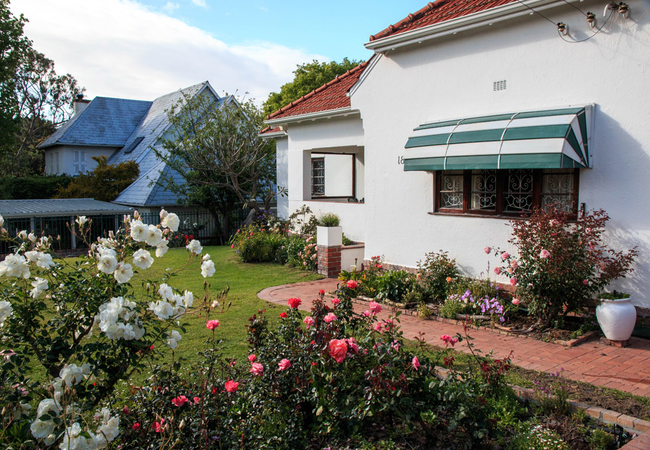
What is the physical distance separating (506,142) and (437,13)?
422cm

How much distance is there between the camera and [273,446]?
12.7 ft

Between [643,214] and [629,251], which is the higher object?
[643,214]

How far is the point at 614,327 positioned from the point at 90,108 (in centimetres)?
3683

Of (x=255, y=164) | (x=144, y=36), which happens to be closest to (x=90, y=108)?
(x=255, y=164)

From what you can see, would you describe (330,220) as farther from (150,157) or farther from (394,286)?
(150,157)

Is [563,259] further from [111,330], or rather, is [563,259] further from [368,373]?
[111,330]

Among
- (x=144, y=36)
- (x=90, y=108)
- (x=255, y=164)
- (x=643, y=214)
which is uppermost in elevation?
(x=90, y=108)

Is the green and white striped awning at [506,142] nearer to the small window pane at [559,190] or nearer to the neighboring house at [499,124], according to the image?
the neighboring house at [499,124]

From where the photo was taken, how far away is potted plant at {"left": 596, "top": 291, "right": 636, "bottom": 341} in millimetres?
6887

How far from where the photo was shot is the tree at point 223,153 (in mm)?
19719

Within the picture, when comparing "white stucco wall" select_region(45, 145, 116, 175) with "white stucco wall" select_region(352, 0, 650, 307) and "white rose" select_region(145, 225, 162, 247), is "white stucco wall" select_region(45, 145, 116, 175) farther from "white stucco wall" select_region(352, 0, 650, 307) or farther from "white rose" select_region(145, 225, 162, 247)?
"white rose" select_region(145, 225, 162, 247)

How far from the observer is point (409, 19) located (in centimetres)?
1105

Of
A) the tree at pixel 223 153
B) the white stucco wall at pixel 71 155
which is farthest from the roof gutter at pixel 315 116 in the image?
the white stucco wall at pixel 71 155

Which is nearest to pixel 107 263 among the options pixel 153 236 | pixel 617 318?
pixel 153 236
